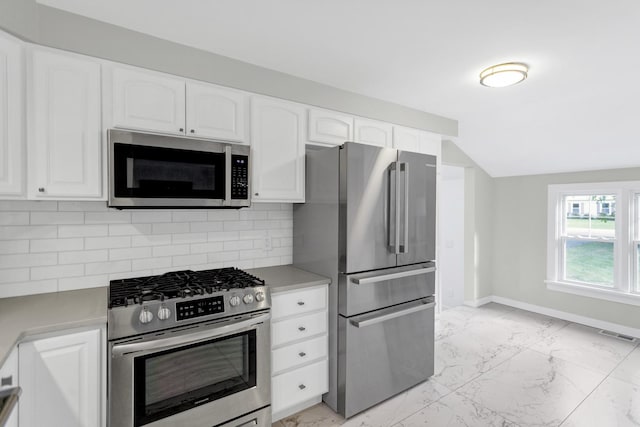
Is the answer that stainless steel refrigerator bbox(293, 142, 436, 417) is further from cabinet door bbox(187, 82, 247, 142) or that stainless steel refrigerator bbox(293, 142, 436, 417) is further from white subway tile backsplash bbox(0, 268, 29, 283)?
white subway tile backsplash bbox(0, 268, 29, 283)

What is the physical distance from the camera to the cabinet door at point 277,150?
2422mm

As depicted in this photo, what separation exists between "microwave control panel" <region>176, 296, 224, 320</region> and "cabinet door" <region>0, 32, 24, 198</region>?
100 cm

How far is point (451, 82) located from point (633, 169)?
9.03 ft

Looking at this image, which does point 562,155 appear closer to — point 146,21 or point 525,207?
point 525,207

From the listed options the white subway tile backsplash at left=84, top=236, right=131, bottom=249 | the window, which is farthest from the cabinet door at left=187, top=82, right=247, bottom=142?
the window

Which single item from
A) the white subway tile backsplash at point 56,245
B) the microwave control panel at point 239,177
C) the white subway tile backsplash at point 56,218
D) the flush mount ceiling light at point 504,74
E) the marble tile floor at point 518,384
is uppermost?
the flush mount ceiling light at point 504,74

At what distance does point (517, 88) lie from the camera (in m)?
2.87

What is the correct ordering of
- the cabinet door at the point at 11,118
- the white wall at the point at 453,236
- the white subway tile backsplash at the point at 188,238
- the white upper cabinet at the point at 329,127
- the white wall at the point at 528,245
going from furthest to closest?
the white wall at the point at 453,236, the white wall at the point at 528,245, the white upper cabinet at the point at 329,127, the white subway tile backsplash at the point at 188,238, the cabinet door at the point at 11,118

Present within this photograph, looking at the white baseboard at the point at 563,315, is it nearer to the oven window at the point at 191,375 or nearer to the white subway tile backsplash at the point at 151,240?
the oven window at the point at 191,375

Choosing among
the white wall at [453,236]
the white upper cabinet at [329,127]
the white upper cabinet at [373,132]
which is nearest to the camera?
the white upper cabinet at [329,127]

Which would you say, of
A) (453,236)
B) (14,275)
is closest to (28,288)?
(14,275)

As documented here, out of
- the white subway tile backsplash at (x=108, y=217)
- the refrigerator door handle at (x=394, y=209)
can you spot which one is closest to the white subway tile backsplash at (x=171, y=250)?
the white subway tile backsplash at (x=108, y=217)

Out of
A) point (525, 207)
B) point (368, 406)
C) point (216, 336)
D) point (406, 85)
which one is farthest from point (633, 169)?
point (216, 336)

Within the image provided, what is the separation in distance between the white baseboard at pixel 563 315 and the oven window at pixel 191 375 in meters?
3.93
